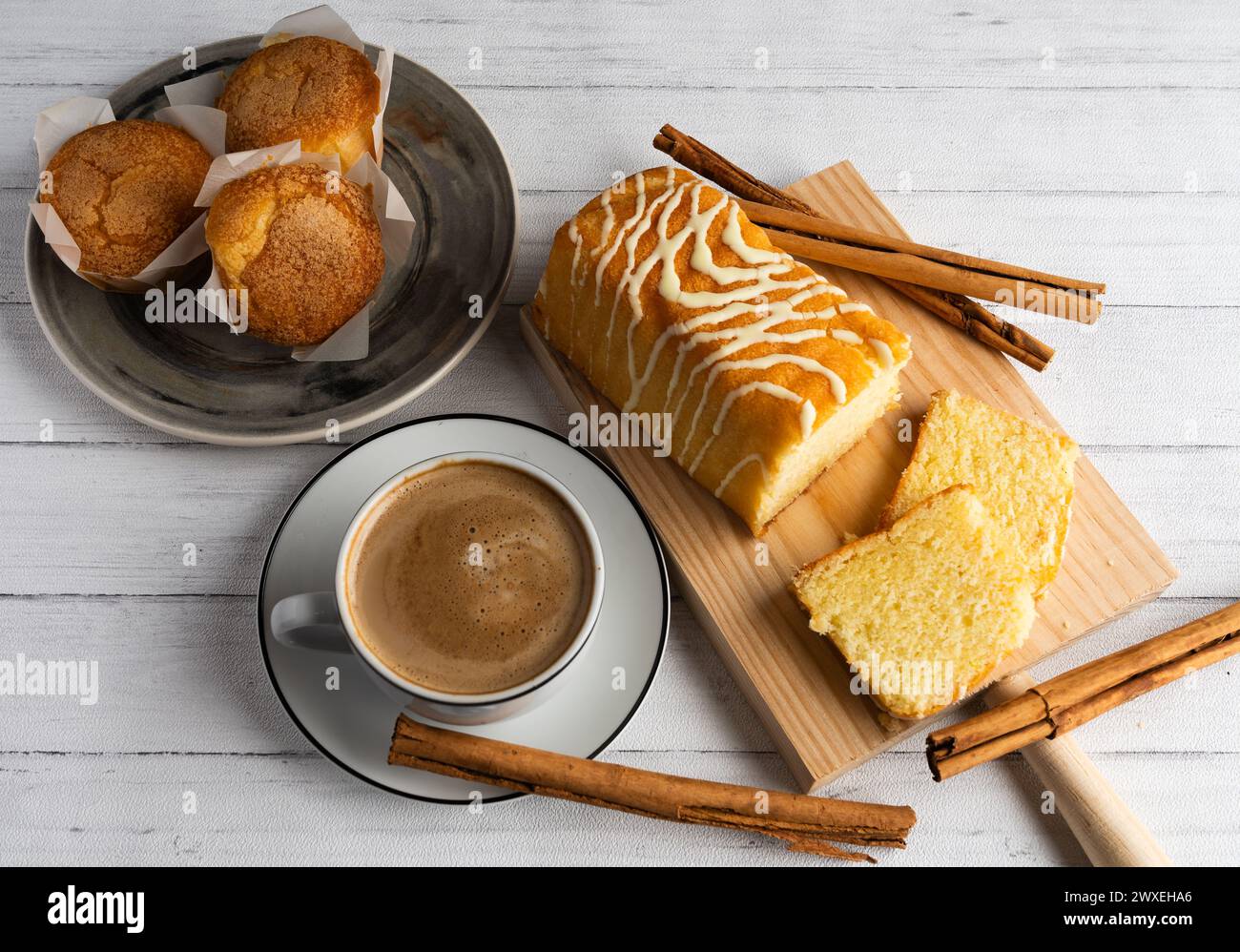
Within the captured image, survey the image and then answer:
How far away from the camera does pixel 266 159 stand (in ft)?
5.57

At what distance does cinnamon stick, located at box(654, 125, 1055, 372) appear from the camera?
1.79 metres

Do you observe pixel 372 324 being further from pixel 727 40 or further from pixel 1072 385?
pixel 1072 385

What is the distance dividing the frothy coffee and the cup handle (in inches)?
2.1

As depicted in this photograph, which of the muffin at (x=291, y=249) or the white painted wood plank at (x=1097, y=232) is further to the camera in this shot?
the white painted wood plank at (x=1097, y=232)

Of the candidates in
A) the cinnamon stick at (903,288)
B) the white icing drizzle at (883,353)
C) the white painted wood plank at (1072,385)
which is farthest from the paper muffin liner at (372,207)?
the white icing drizzle at (883,353)

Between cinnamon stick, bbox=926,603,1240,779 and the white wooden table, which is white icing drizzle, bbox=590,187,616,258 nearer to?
the white wooden table

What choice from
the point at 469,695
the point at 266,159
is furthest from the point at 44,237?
the point at 469,695

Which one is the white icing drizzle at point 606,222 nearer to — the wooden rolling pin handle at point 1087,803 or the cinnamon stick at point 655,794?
the cinnamon stick at point 655,794

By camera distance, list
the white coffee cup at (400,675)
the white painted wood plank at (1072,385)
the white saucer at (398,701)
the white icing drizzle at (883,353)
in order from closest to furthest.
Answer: the white coffee cup at (400,675)
the white saucer at (398,701)
the white icing drizzle at (883,353)
the white painted wood plank at (1072,385)

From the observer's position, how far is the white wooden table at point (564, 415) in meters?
1.61

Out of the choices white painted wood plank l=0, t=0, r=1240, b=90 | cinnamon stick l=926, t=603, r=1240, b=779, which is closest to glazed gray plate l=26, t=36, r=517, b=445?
white painted wood plank l=0, t=0, r=1240, b=90

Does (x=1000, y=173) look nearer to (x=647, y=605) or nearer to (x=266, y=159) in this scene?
(x=647, y=605)

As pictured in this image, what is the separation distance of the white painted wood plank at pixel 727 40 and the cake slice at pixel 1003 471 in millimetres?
825

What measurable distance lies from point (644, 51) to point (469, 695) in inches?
55.0
